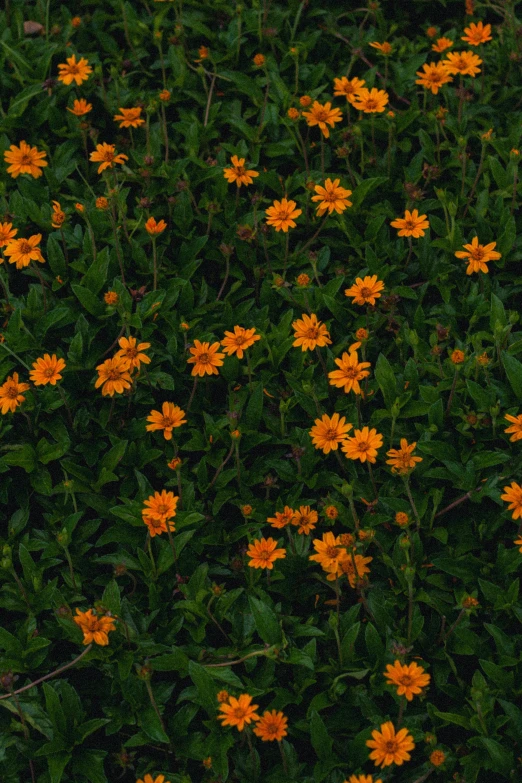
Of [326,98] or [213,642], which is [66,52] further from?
[213,642]

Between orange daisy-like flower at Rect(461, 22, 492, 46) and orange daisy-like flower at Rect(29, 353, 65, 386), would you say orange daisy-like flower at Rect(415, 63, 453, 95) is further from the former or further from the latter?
orange daisy-like flower at Rect(29, 353, 65, 386)

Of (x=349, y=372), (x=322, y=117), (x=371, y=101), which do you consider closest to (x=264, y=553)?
(x=349, y=372)

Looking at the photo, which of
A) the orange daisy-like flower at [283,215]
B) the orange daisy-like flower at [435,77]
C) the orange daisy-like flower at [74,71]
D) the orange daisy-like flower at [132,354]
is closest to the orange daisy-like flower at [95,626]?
the orange daisy-like flower at [132,354]

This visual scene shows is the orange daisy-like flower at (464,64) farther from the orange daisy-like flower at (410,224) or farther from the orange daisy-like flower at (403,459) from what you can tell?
the orange daisy-like flower at (403,459)

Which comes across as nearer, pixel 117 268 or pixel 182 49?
pixel 117 268

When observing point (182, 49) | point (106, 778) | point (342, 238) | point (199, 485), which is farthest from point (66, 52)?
point (106, 778)

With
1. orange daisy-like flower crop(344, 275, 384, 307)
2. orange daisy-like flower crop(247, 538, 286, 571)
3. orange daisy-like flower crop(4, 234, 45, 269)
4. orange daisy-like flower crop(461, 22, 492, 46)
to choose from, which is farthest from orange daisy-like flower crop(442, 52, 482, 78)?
orange daisy-like flower crop(247, 538, 286, 571)

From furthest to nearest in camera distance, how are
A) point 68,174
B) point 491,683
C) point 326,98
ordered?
point 326,98 < point 68,174 < point 491,683
